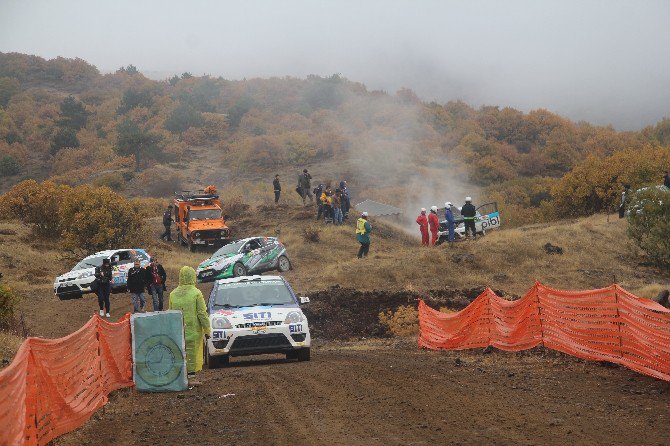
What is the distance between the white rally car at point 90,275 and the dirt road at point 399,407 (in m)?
15.4

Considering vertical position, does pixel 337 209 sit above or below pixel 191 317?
below

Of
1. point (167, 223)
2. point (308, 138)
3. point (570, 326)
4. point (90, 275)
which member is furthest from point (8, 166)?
point (570, 326)

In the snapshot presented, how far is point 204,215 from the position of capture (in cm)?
3769

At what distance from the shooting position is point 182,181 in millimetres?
70438

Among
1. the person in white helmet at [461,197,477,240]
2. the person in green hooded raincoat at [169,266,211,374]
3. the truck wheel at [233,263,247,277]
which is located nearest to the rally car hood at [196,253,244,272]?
the truck wheel at [233,263,247,277]

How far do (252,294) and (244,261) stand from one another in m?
14.1

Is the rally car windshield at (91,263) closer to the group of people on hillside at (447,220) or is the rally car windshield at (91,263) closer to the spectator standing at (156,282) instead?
the spectator standing at (156,282)

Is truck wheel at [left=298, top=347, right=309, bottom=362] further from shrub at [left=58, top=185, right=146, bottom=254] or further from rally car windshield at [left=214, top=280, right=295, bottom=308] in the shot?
shrub at [left=58, top=185, right=146, bottom=254]

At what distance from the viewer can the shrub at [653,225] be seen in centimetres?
2689

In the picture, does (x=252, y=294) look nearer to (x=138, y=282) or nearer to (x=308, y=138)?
(x=138, y=282)

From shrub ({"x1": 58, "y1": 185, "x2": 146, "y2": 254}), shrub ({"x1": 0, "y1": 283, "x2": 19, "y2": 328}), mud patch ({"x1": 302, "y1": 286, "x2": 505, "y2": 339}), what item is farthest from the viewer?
shrub ({"x1": 58, "y1": 185, "x2": 146, "y2": 254})

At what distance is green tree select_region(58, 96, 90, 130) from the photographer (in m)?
94.4

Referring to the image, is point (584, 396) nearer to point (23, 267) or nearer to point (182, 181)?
point (23, 267)

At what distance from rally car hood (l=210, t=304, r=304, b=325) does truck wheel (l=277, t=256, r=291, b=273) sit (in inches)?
641
